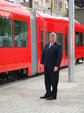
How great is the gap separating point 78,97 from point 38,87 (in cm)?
236

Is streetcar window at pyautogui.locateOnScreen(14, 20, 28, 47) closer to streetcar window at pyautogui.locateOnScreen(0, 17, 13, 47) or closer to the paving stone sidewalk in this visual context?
streetcar window at pyautogui.locateOnScreen(0, 17, 13, 47)

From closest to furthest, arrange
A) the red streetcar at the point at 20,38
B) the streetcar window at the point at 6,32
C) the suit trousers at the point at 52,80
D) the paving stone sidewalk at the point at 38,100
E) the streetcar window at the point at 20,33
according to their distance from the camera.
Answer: the paving stone sidewalk at the point at 38,100 → the suit trousers at the point at 52,80 → the streetcar window at the point at 6,32 → the red streetcar at the point at 20,38 → the streetcar window at the point at 20,33

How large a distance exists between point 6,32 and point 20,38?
48.0 inches

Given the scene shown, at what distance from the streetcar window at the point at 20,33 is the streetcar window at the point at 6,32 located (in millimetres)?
436

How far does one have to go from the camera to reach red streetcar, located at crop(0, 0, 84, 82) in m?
11.8

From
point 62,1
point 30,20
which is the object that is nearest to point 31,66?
point 30,20

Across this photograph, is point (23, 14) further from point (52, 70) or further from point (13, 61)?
point (52, 70)

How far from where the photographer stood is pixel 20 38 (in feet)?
42.8

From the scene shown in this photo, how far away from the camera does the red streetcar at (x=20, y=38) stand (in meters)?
11.8

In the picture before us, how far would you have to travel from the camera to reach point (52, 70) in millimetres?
8828

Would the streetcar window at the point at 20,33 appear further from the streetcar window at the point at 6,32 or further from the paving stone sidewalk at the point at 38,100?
the paving stone sidewalk at the point at 38,100

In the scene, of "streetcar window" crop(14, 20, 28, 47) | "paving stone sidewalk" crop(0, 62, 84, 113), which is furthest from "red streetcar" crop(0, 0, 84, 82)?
"paving stone sidewalk" crop(0, 62, 84, 113)

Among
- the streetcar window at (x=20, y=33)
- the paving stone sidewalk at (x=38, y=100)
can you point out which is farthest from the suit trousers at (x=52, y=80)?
the streetcar window at (x=20, y=33)

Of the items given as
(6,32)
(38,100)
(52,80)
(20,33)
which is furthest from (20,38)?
(38,100)
